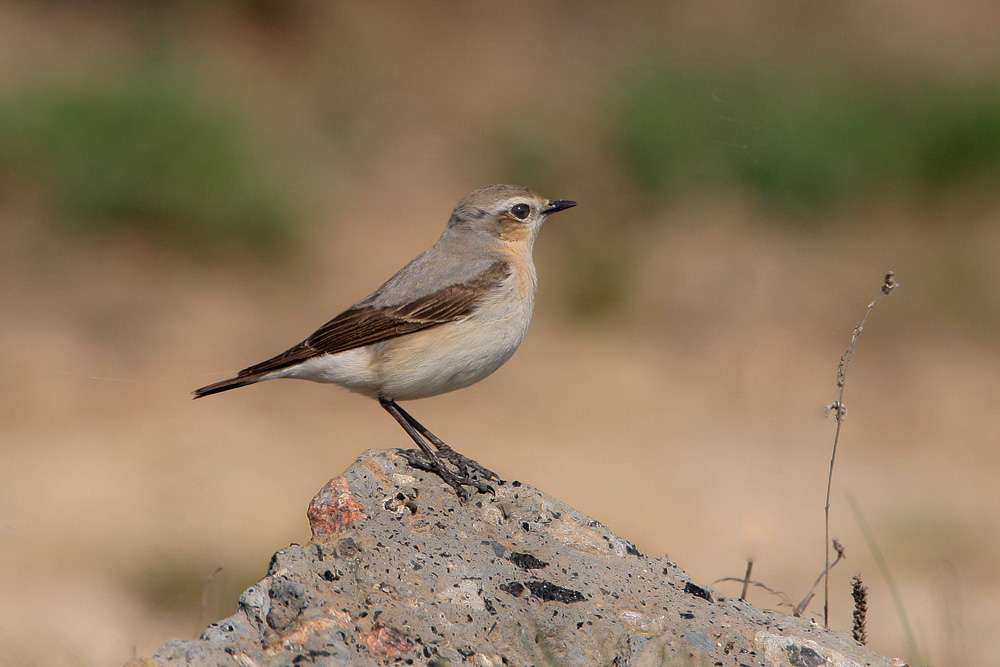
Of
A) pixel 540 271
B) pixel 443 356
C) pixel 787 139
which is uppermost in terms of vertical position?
pixel 787 139

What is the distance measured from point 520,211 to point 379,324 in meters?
1.37

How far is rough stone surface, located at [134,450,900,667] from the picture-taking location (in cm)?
351

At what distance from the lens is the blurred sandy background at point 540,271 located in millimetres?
11062

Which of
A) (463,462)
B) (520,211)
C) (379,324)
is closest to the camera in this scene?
(463,462)

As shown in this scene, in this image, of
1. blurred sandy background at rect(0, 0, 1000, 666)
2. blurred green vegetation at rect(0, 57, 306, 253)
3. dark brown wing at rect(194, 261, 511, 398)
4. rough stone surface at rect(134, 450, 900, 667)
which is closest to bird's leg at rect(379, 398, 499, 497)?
rough stone surface at rect(134, 450, 900, 667)

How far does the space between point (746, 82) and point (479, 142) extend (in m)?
4.70

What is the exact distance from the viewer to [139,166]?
1466 centimetres

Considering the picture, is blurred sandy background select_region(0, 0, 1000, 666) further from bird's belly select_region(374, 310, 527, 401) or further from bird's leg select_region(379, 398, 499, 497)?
bird's belly select_region(374, 310, 527, 401)

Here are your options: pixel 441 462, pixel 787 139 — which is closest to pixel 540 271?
pixel 787 139

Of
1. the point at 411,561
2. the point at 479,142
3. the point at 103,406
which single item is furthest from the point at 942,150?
the point at 411,561

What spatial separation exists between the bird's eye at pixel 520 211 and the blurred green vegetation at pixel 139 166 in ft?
29.9

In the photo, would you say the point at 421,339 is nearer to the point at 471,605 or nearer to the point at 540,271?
the point at 471,605

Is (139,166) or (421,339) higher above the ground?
(139,166)

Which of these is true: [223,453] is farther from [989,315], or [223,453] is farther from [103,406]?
[989,315]
